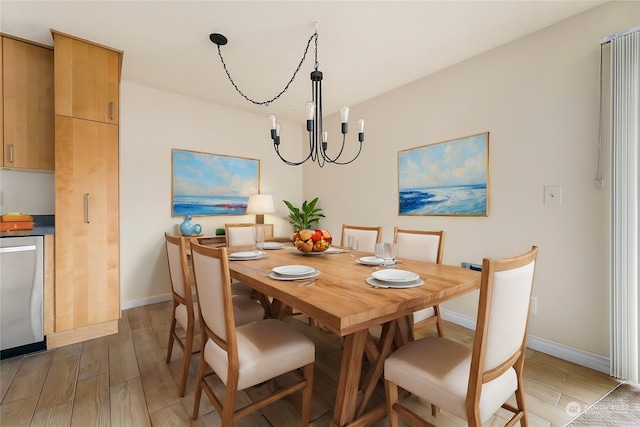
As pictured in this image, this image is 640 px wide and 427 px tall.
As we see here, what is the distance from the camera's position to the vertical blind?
1.77m

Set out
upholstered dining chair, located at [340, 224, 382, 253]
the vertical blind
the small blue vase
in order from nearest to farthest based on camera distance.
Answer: the vertical blind, upholstered dining chair, located at [340, 224, 382, 253], the small blue vase

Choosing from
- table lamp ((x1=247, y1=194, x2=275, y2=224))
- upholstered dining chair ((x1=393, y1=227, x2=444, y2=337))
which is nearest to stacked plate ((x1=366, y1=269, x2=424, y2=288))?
upholstered dining chair ((x1=393, y1=227, x2=444, y2=337))

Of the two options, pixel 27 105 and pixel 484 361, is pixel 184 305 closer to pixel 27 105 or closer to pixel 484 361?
pixel 484 361

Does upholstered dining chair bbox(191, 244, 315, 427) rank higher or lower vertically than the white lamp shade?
lower

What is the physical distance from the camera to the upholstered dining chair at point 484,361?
946 millimetres

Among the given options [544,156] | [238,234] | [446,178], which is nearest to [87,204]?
[238,234]

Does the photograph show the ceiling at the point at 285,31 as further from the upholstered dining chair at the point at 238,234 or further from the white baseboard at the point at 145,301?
the white baseboard at the point at 145,301

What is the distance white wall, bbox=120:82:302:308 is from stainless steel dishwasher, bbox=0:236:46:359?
94 centimetres

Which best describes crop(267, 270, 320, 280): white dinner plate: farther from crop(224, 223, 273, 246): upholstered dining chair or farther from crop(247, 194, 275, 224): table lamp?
crop(247, 194, 275, 224): table lamp

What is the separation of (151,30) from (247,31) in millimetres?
766

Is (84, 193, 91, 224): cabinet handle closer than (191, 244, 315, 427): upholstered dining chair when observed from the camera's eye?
No

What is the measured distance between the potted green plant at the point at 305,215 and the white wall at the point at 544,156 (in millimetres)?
1784

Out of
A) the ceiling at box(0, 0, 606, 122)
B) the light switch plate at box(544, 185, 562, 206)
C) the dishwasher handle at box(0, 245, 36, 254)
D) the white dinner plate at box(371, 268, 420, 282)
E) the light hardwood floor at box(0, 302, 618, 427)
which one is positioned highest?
the ceiling at box(0, 0, 606, 122)

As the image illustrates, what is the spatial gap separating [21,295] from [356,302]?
2661 mm
